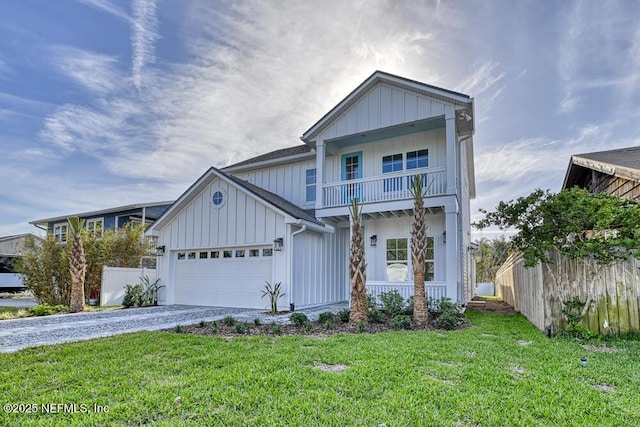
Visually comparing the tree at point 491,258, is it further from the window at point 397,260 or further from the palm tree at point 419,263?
the palm tree at point 419,263

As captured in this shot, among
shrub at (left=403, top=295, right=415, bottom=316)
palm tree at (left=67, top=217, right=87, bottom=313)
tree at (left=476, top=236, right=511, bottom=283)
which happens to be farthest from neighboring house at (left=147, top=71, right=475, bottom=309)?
tree at (left=476, top=236, right=511, bottom=283)

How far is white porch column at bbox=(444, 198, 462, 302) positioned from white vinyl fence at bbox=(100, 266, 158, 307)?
11574 millimetres

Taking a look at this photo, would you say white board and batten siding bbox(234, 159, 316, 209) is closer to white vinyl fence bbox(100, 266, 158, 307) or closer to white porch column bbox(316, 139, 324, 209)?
white porch column bbox(316, 139, 324, 209)

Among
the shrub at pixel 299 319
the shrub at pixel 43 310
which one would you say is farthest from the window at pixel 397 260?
the shrub at pixel 43 310

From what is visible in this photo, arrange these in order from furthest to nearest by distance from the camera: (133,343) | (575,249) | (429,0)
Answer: (429,0) < (575,249) < (133,343)

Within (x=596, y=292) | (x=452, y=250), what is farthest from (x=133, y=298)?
(x=596, y=292)

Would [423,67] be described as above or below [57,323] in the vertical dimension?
above

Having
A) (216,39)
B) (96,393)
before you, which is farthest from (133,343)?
(216,39)

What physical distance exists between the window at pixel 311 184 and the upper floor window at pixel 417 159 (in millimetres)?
4039

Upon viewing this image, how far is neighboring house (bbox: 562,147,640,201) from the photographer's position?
301 inches

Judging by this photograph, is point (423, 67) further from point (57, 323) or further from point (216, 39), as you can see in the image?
point (57, 323)

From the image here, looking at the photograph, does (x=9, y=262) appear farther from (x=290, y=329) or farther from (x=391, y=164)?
(x=391, y=164)

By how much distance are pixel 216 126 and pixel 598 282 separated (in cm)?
1343

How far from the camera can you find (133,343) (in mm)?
5883
